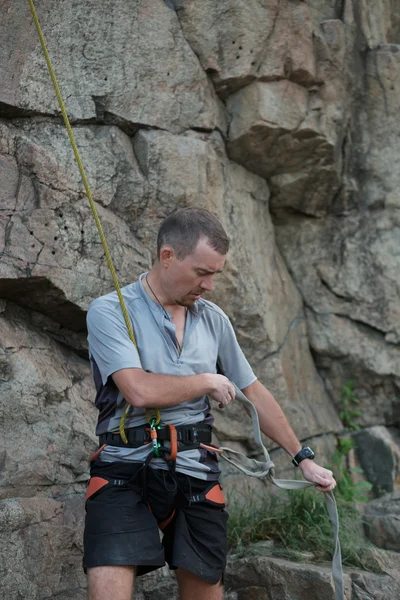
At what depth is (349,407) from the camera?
5.50 meters

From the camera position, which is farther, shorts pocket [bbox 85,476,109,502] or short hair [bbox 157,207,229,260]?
short hair [bbox 157,207,229,260]

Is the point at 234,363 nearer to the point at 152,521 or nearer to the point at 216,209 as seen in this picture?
the point at 152,521

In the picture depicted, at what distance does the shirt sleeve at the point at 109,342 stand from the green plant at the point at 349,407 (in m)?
2.99

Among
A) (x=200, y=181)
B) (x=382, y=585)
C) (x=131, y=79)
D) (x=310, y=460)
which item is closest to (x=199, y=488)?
(x=310, y=460)

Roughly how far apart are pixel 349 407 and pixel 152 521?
2975 mm

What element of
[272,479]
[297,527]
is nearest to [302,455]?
[272,479]

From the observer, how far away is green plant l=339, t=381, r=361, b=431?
546 cm

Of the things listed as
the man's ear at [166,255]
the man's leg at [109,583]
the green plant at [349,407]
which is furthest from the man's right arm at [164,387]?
the green plant at [349,407]

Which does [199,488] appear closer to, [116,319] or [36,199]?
[116,319]

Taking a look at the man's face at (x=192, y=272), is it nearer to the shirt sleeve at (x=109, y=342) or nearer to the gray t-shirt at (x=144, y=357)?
the gray t-shirt at (x=144, y=357)

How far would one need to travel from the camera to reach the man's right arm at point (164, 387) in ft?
8.96

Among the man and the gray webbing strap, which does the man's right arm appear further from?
the gray webbing strap

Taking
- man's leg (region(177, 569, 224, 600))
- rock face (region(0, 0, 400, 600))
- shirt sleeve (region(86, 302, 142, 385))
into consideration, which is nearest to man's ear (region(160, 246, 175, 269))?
shirt sleeve (region(86, 302, 142, 385))

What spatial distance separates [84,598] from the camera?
11.9ft
